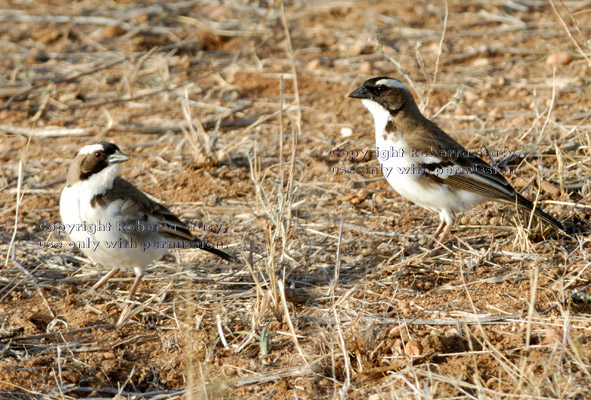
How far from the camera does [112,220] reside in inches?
217

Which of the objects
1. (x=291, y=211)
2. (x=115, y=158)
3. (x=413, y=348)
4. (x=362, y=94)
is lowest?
(x=413, y=348)

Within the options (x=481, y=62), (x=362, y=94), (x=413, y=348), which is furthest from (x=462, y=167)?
(x=481, y=62)

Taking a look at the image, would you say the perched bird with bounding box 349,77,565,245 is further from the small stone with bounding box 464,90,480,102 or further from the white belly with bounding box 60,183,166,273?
the small stone with bounding box 464,90,480,102

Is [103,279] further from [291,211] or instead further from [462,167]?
[462,167]

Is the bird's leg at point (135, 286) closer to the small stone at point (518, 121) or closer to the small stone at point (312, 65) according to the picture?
the small stone at point (518, 121)

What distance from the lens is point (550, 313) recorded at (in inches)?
199

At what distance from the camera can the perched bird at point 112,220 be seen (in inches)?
214

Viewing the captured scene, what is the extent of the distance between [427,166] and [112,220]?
8.16 ft

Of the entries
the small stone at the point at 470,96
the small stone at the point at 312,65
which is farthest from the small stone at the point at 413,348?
the small stone at the point at 312,65

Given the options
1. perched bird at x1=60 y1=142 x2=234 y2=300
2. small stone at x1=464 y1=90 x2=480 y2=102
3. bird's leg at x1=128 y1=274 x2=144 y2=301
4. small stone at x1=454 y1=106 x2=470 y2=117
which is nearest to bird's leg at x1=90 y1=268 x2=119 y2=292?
perched bird at x1=60 y1=142 x2=234 y2=300

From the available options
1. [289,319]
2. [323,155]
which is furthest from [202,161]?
[289,319]

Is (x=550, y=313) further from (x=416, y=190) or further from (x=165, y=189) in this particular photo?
(x=165, y=189)

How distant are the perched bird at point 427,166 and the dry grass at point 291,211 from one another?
0.88ft

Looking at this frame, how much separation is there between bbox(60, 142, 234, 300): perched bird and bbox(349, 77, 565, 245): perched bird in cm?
156
